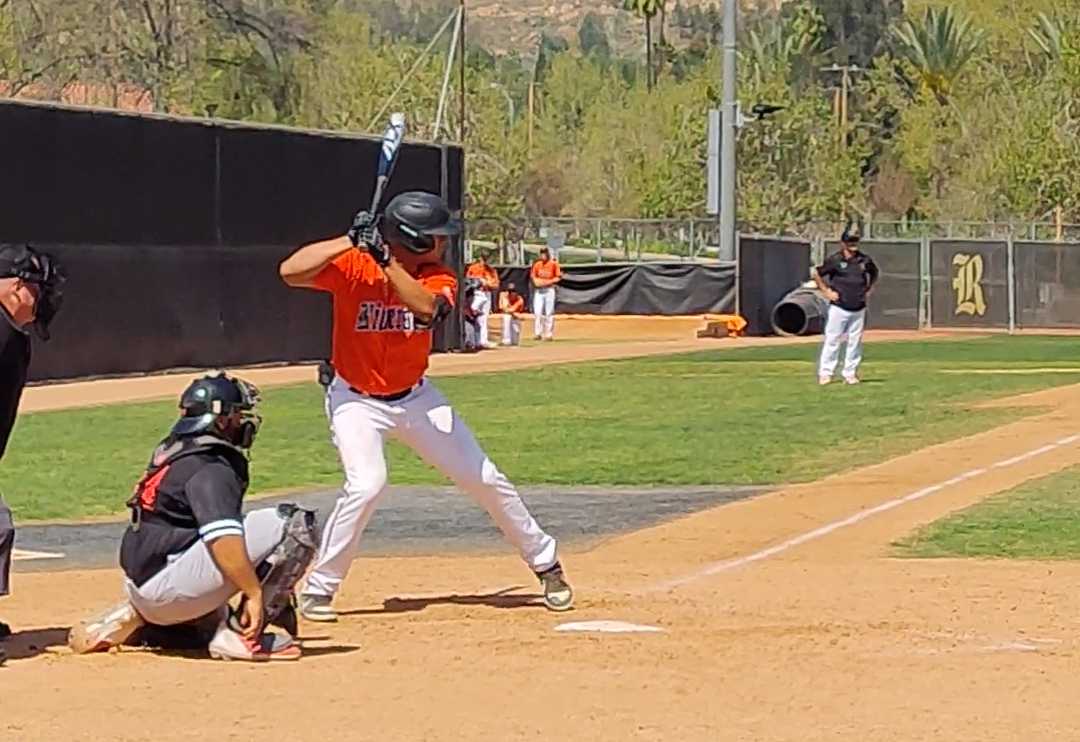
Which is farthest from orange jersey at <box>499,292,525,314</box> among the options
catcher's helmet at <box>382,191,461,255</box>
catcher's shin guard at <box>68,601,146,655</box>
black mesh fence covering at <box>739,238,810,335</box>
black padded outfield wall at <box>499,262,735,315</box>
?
catcher's shin guard at <box>68,601,146,655</box>

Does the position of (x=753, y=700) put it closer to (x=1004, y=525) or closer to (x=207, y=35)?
(x=1004, y=525)

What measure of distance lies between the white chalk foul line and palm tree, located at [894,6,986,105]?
70303 millimetres

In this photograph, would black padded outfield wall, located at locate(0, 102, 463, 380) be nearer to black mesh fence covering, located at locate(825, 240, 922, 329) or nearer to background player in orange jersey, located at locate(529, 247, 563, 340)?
background player in orange jersey, located at locate(529, 247, 563, 340)

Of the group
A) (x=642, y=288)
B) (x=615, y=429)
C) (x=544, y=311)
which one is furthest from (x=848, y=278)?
(x=642, y=288)

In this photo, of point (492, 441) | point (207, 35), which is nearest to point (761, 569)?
point (492, 441)

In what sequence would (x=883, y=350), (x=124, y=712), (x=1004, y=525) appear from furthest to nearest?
(x=883, y=350), (x=1004, y=525), (x=124, y=712)

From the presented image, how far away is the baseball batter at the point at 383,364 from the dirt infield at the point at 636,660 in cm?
54

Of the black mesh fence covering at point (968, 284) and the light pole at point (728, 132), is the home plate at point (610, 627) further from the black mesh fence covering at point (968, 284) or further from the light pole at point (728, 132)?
the black mesh fence covering at point (968, 284)

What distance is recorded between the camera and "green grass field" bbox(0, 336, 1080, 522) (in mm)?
16328

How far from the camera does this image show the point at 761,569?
1111 centimetres

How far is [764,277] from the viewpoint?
45969 mm

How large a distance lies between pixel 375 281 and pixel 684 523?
495cm

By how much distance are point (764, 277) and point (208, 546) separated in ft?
127

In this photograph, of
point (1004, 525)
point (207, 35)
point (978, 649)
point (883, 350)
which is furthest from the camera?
point (207, 35)
